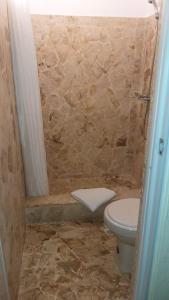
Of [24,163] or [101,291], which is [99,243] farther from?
[24,163]

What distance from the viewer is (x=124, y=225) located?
1613 millimetres

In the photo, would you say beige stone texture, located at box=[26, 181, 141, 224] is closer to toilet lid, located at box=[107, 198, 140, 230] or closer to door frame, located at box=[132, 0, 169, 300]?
toilet lid, located at box=[107, 198, 140, 230]

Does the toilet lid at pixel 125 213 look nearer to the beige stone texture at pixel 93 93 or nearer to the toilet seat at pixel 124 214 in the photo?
the toilet seat at pixel 124 214

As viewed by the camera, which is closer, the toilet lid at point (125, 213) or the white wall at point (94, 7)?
the toilet lid at point (125, 213)

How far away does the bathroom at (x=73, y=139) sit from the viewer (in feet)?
5.53

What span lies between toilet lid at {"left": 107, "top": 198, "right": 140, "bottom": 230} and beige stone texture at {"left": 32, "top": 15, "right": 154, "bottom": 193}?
86 centimetres

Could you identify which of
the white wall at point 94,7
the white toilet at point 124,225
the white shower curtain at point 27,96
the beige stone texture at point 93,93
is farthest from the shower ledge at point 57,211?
the white wall at point 94,7

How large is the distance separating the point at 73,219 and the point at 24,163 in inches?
27.6

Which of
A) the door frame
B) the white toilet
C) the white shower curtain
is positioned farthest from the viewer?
the white shower curtain

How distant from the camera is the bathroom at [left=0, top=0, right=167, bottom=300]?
1.69 metres

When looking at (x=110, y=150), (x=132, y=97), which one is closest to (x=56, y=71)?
(x=132, y=97)

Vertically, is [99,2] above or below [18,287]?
above

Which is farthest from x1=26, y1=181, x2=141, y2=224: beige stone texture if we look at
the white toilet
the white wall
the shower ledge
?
the white wall

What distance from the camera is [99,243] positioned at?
6.92ft
